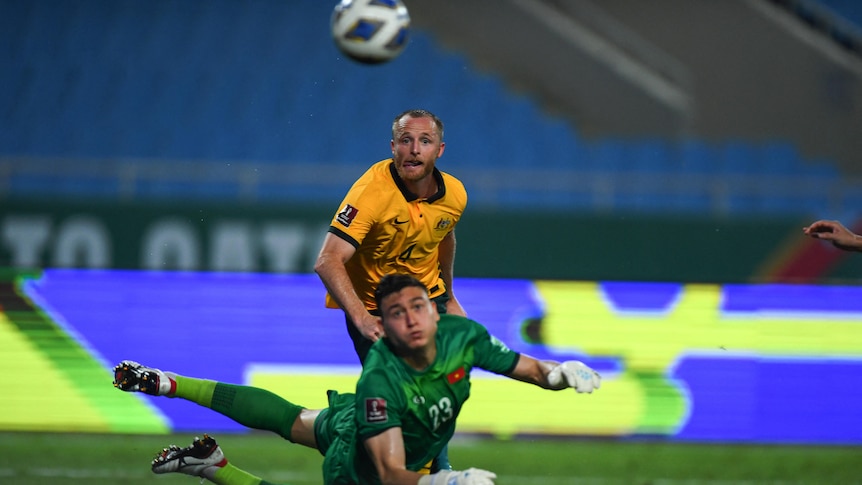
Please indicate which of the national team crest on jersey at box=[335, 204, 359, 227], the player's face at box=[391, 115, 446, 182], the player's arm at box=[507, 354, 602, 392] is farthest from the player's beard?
the player's arm at box=[507, 354, 602, 392]

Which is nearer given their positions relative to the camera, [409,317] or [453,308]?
[409,317]

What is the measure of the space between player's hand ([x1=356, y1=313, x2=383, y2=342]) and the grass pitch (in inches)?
69.0

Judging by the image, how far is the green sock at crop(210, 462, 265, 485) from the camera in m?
5.49

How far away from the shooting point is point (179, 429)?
312 inches

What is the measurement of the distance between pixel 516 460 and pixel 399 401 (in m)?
2.96

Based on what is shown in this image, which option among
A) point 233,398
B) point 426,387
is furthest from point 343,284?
point 233,398

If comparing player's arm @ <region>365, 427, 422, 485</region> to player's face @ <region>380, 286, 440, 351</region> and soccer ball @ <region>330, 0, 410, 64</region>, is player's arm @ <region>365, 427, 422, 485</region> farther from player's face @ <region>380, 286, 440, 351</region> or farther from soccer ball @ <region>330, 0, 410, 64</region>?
soccer ball @ <region>330, 0, 410, 64</region>

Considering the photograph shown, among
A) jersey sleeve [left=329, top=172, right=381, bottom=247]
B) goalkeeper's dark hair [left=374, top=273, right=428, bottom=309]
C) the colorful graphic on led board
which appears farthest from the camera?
the colorful graphic on led board

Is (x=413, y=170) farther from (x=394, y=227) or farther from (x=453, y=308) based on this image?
(x=453, y=308)

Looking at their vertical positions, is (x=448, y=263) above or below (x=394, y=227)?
above

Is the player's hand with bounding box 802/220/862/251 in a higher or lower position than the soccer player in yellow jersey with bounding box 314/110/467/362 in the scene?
higher

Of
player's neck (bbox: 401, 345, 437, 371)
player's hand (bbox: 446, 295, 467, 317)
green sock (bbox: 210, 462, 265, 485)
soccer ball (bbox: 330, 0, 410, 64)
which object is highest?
soccer ball (bbox: 330, 0, 410, 64)

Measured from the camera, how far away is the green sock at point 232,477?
5492mm

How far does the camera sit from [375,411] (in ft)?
14.7
